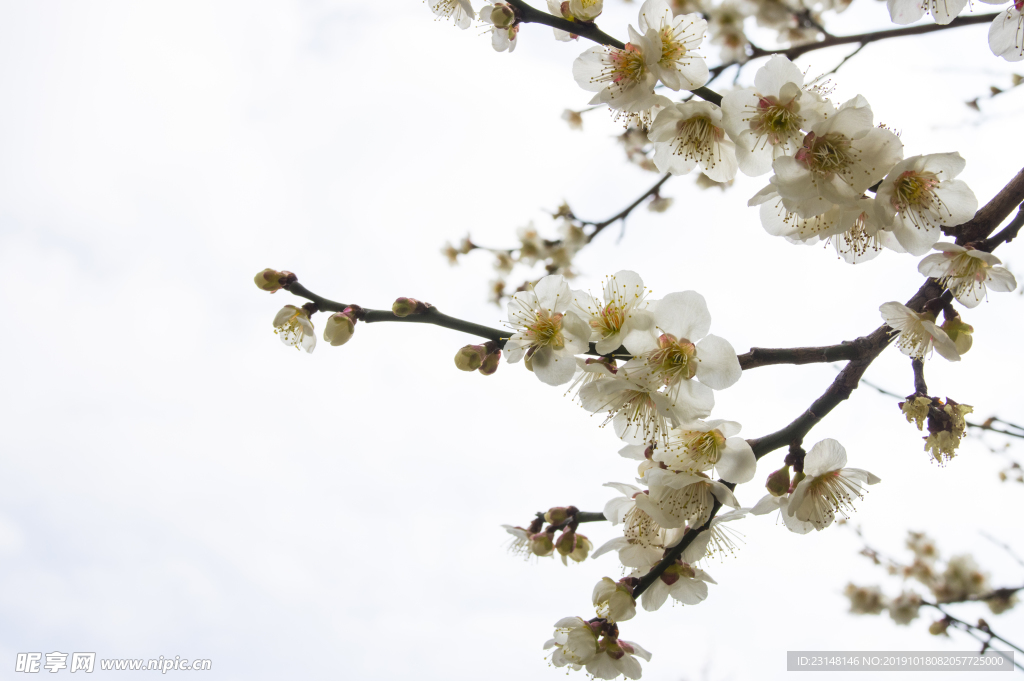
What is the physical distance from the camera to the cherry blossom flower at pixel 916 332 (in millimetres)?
1099

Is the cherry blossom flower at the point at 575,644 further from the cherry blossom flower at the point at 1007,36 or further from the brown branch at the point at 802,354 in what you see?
the cherry blossom flower at the point at 1007,36

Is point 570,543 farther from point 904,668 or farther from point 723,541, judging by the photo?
point 904,668

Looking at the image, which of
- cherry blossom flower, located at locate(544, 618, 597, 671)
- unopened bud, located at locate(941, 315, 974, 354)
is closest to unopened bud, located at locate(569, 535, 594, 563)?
cherry blossom flower, located at locate(544, 618, 597, 671)

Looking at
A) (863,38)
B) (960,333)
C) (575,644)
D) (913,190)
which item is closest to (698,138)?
(913,190)

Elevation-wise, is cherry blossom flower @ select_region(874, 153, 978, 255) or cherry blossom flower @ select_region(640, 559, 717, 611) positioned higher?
cherry blossom flower @ select_region(874, 153, 978, 255)

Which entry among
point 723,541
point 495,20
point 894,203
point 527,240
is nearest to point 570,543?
point 723,541

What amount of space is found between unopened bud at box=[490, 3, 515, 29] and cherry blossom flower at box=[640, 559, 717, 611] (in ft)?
4.01

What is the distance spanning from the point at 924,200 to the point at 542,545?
116 cm

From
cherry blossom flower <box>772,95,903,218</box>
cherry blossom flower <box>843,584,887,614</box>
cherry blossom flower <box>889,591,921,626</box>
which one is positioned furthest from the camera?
cherry blossom flower <box>843,584,887,614</box>

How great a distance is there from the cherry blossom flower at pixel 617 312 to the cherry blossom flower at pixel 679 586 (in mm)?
557

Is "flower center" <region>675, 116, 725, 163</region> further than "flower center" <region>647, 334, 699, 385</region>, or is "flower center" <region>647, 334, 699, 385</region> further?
"flower center" <region>675, 116, 725, 163</region>

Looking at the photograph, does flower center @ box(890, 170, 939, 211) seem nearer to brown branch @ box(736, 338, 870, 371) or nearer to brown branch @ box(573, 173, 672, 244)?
brown branch @ box(736, 338, 870, 371)

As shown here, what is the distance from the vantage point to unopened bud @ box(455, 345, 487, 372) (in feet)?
3.85

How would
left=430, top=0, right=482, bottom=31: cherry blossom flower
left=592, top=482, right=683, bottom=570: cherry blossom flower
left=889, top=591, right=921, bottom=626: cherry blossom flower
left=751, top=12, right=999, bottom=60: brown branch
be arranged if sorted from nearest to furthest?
left=592, top=482, right=683, bottom=570: cherry blossom flower < left=430, top=0, right=482, bottom=31: cherry blossom flower < left=751, top=12, right=999, bottom=60: brown branch < left=889, top=591, right=921, bottom=626: cherry blossom flower
